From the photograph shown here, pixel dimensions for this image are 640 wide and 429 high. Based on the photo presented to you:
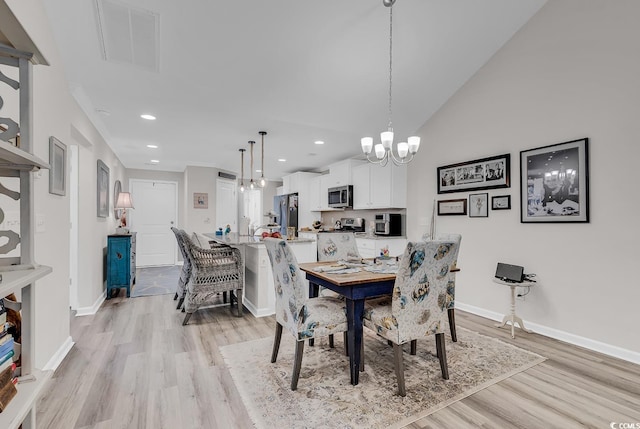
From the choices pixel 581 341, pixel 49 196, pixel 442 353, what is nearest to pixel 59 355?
pixel 49 196

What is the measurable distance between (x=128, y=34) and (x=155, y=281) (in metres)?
4.30

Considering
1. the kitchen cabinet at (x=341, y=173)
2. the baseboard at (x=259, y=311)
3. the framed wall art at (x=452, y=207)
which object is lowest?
the baseboard at (x=259, y=311)

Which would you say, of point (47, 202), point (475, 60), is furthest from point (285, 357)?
point (475, 60)

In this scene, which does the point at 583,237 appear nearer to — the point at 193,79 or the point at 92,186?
the point at 193,79

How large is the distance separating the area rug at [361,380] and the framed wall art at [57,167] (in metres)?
1.89

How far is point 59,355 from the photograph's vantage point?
2471mm

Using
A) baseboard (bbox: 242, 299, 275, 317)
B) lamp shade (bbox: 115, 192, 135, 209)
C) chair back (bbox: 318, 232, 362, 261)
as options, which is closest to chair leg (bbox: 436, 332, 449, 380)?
chair back (bbox: 318, 232, 362, 261)

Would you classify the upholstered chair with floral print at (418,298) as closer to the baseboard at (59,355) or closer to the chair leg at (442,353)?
the chair leg at (442,353)

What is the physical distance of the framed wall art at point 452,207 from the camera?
385 cm

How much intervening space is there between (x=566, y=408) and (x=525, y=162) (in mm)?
2275

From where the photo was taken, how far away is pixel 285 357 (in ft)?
8.35

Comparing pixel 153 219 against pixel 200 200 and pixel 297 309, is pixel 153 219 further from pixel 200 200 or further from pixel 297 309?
pixel 297 309

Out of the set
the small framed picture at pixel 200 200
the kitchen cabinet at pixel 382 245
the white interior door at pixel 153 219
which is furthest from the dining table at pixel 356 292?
the white interior door at pixel 153 219

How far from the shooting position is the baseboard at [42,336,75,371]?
90.8 inches
